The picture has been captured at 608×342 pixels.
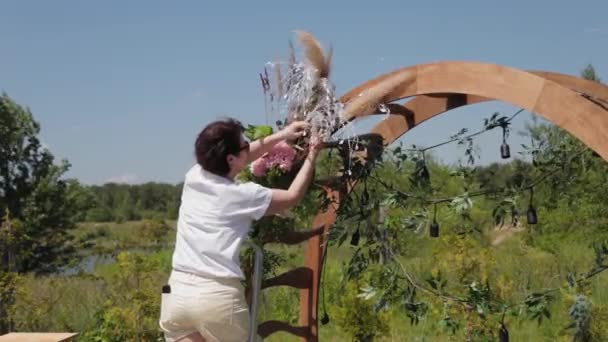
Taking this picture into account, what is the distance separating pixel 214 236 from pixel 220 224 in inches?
1.7

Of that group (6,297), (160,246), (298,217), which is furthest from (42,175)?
(298,217)

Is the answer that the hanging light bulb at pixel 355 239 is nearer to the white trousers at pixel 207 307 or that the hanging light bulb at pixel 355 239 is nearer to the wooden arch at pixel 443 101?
the wooden arch at pixel 443 101

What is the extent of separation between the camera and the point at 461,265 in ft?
16.8

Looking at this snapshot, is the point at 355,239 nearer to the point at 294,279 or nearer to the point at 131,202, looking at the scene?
the point at 294,279

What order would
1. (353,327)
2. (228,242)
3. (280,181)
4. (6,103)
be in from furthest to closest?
(6,103) → (353,327) → (280,181) → (228,242)

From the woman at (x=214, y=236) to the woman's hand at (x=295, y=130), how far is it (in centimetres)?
24

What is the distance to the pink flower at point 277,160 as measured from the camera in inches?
121

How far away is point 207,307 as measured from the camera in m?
2.63

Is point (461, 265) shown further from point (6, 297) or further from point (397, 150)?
point (6, 297)

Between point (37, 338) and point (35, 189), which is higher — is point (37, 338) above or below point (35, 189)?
below

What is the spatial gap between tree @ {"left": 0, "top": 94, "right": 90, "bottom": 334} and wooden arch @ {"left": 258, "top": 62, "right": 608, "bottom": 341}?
8.22 m

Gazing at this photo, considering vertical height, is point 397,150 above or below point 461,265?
above

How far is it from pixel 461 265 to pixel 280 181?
2281 millimetres

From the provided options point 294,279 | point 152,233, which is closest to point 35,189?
A: point 152,233
